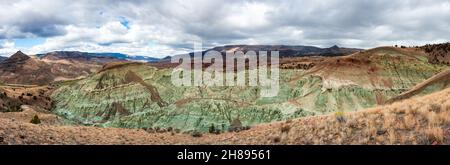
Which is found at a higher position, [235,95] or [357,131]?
[357,131]

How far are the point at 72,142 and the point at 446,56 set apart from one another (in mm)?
77337

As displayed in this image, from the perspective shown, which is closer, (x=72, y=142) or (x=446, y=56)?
(x=72, y=142)

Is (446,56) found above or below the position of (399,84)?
above

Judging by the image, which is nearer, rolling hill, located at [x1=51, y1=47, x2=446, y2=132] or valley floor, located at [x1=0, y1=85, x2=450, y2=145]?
valley floor, located at [x1=0, y1=85, x2=450, y2=145]

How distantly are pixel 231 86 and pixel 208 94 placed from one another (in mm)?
4839

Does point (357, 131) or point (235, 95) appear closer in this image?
point (357, 131)

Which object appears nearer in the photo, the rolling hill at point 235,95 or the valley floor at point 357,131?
the valley floor at point 357,131

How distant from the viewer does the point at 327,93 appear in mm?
65188

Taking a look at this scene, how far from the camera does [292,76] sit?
7756 centimetres
